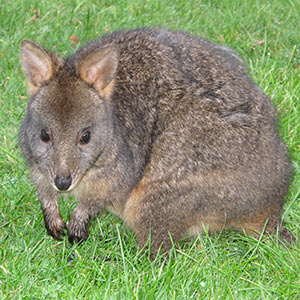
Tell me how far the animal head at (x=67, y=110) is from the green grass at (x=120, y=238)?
1.98ft

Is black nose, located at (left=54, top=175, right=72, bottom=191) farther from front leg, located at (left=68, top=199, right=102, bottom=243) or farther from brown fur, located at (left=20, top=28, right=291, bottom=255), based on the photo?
front leg, located at (left=68, top=199, right=102, bottom=243)

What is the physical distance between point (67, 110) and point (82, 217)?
0.86 meters

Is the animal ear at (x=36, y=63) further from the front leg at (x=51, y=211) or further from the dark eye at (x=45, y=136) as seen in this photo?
the front leg at (x=51, y=211)

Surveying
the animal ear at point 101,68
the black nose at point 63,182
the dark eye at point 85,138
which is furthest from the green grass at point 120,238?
the animal ear at point 101,68

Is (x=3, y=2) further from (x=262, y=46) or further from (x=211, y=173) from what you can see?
(x=211, y=173)

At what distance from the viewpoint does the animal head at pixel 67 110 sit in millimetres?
4027

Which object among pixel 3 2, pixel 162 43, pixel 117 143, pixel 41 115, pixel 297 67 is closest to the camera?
pixel 41 115

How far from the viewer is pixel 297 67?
22.0ft

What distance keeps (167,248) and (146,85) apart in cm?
108

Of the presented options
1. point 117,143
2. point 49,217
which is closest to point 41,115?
point 117,143

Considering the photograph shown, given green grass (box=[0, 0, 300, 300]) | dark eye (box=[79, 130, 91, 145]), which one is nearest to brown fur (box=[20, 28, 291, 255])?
dark eye (box=[79, 130, 91, 145])

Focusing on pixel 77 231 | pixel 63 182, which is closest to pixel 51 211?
pixel 77 231

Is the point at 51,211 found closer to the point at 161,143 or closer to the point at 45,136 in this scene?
the point at 45,136

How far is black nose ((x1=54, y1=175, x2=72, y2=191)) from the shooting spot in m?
4.01
